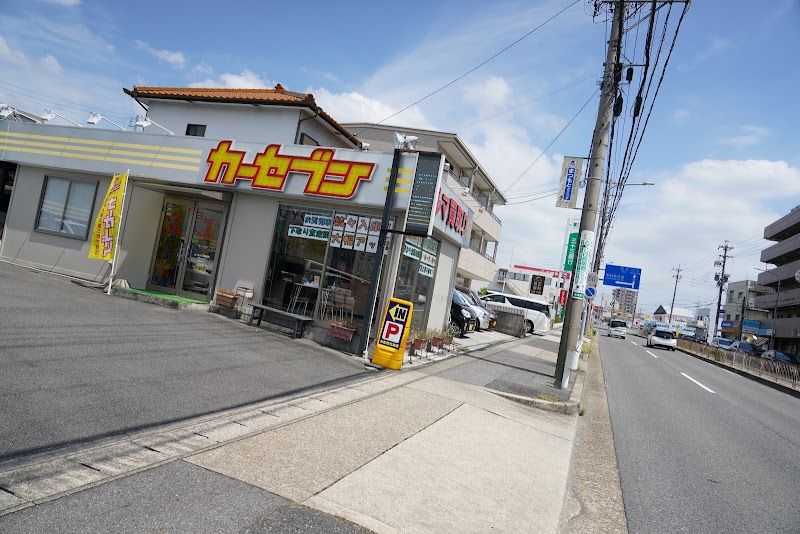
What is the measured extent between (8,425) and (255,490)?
7.23 feet

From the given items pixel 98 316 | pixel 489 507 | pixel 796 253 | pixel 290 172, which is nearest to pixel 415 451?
pixel 489 507

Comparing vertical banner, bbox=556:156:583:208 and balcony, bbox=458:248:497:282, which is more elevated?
Result: vertical banner, bbox=556:156:583:208

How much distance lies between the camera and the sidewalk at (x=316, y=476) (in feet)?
10.3

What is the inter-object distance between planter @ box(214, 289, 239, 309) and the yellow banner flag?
2960mm

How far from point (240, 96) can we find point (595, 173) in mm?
12079

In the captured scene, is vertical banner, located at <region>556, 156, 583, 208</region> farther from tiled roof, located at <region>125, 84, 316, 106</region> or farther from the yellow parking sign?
tiled roof, located at <region>125, 84, 316, 106</region>

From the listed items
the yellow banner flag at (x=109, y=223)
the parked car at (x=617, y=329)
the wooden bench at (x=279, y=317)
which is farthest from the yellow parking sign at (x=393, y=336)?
the parked car at (x=617, y=329)

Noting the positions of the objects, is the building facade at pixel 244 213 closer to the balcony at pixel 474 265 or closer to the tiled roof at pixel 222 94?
the tiled roof at pixel 222 94

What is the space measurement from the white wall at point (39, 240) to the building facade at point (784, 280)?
55425 mm

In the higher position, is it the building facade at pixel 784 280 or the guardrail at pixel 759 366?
the building facade at pixel 784 280

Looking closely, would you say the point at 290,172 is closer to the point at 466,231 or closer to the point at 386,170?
the point at 386,170

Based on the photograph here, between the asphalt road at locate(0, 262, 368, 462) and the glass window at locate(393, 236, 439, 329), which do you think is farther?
the glass window at locate(393, 236, 439, 329)

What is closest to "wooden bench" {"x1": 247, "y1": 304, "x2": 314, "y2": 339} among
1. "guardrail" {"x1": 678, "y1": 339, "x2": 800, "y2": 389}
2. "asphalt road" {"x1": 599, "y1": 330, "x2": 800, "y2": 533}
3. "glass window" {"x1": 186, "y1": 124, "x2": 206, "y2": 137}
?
"asphalt road" {"x1": 599, "y1": 330, "x2": 800, "y2": 533}

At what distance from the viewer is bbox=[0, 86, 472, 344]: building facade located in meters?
11.2
